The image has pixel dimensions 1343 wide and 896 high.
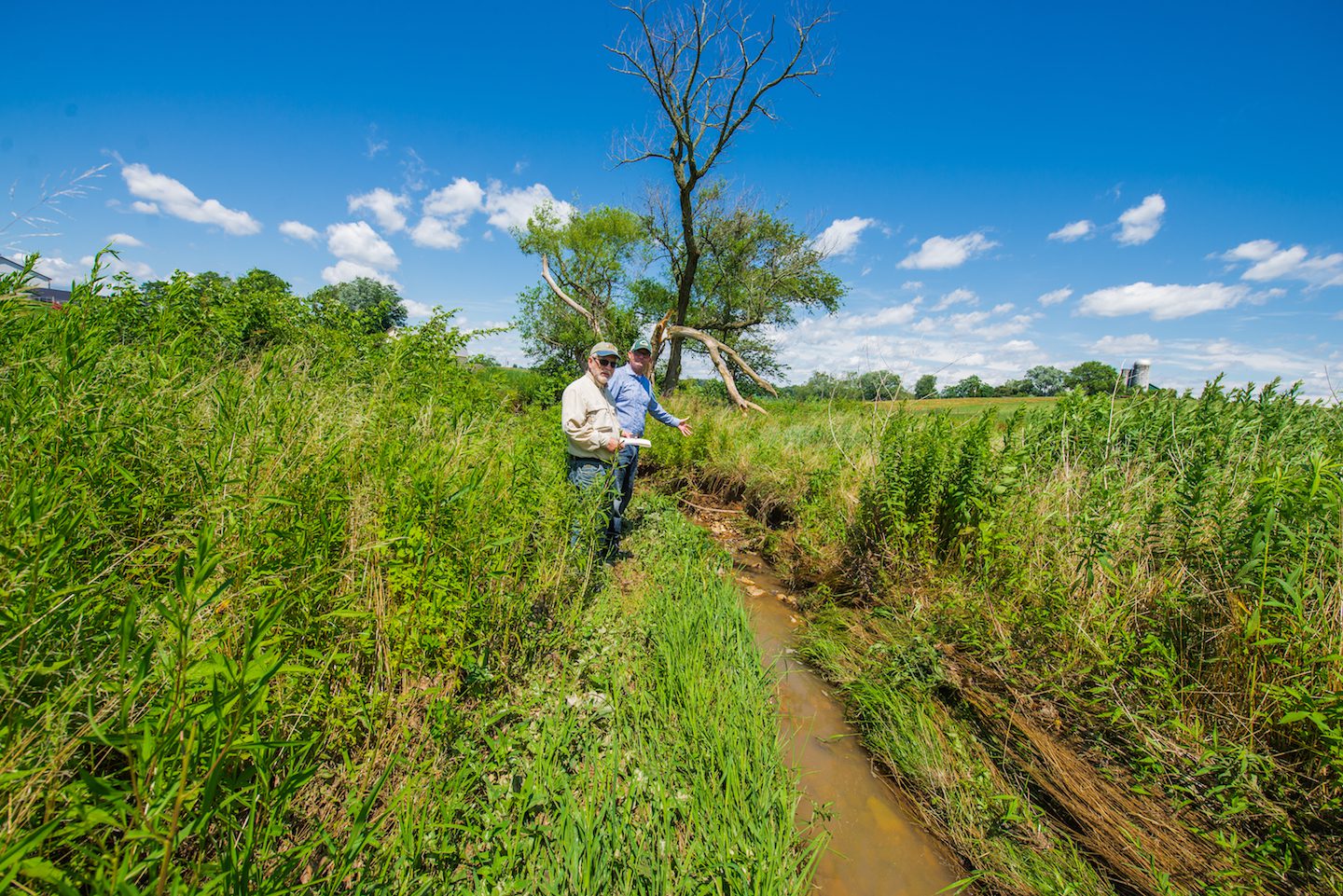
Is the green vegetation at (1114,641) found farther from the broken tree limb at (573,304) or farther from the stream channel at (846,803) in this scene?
the broken tree limb at (573,304)

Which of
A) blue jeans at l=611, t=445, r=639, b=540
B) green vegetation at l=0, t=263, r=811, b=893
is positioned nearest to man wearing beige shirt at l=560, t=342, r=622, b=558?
blue jeans at l=611, t=445, r=639, b=540

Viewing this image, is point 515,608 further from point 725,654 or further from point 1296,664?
point 1296,664

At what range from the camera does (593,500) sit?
3980 millimetres

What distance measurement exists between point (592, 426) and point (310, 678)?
2.67m

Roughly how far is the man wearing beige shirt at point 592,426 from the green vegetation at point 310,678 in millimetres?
839

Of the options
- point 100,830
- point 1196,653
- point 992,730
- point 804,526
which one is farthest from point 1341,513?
point 100,830

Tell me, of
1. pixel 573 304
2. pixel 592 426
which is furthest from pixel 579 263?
pixel 592 426

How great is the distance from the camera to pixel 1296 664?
2.15 meters

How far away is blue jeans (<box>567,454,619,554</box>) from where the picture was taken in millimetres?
3945

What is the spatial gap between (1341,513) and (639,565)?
439cm

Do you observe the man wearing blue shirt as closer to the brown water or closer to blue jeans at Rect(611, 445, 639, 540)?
blue jeans at Rect(611, 445, 639, 540)

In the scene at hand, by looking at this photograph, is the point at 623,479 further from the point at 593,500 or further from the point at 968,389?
the point at 968,389

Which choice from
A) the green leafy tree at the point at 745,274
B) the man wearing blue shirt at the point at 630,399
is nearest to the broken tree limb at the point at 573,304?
the green leafy tree at the point at 745,274

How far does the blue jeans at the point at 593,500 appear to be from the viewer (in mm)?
3945
